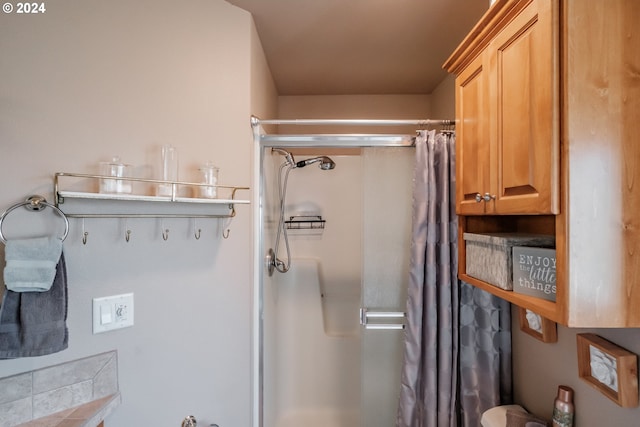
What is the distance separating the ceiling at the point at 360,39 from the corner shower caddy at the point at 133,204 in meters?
1.01

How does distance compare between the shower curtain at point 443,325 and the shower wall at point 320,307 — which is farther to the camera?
the shower wall at point 320,307

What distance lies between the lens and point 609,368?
0.87 metres

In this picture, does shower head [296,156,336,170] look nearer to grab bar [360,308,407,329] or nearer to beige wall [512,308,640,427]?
grab bar [360,308,407,329]

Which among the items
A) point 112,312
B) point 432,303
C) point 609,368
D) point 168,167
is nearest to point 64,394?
point 112,312

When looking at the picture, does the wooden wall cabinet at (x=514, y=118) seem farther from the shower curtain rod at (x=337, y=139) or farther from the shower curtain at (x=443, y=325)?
the shower curtain rod at (x=337, y=139)

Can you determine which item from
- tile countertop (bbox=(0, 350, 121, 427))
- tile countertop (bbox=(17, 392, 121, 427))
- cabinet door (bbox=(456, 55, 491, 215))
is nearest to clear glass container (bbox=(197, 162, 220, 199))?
tile countertop (bbox=(0, 350, 121, 427))

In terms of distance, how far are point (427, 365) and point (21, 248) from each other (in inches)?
67.3

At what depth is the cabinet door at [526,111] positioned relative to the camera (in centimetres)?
80

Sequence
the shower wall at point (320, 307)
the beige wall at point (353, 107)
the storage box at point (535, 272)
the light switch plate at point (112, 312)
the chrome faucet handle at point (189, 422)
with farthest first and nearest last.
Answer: the beige wall at point (353, 107) → the shower wall at point (320, 307) → the chrome faucet handle at point (189, 422) → the light switch plate at point (112, 312) → the storage box at point (535, 272)

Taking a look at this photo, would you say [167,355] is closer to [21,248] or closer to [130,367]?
[130,367]

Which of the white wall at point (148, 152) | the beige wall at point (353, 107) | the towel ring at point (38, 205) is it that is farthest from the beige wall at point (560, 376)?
the beige wall at point (353, 107)

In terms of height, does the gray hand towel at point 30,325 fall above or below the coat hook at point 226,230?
below

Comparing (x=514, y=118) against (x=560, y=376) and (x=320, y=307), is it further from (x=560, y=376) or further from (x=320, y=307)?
(x=320, y=307)

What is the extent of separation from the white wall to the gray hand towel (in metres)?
0.13
